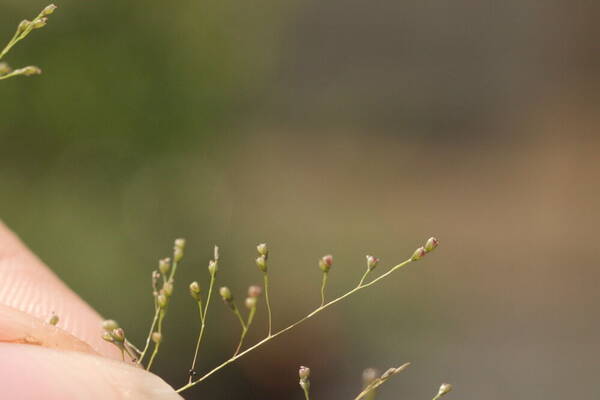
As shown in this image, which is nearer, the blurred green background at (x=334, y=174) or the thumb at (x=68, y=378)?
the thumb at (x=68, y=378)

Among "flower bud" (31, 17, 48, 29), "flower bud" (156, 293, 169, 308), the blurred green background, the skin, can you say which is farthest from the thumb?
the blurred green background

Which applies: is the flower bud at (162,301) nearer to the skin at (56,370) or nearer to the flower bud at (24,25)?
the skin at (56,370)

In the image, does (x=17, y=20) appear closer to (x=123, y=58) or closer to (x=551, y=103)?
(x=123, y=58)

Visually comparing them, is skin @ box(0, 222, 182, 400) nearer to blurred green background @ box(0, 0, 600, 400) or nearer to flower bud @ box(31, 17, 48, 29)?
flower bud @ box(31, 17, 48, 29)

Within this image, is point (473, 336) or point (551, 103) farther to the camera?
point (551, 103)

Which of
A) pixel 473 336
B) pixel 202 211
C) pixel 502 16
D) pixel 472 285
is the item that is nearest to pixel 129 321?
pixel 202 211

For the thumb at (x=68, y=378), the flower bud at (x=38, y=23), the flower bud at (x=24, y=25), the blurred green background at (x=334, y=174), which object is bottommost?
the blurred green background at (x=334, y=174)

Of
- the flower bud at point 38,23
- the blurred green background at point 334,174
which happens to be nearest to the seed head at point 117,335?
the flower bud at point 38,23

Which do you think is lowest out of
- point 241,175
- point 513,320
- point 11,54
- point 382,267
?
point 513,320
